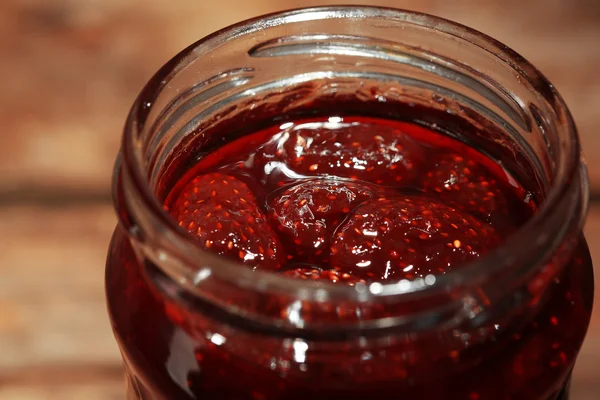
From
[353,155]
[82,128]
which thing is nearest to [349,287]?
[353,155]

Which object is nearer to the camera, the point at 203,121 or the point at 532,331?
the point at 532,331

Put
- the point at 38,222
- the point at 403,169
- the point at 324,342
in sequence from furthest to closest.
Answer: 1. the point at 38,222
2. the point at 403,169
3. the point at 324,342

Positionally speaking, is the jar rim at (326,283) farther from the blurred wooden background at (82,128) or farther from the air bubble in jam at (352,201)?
the blurred wooden background at (82,128)

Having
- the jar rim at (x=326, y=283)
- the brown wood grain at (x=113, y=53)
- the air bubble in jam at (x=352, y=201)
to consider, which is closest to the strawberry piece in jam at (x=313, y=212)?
the air bubble in jam at (x=352, y=201)

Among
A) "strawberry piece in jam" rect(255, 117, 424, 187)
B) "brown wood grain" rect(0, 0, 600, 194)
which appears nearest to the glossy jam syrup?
"strawberry piece in jam" rect(255, 117, 424, 187)

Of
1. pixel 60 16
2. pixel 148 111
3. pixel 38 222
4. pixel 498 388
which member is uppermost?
pixel 60 16

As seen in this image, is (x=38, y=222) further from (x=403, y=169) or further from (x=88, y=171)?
(x=403, y=169)

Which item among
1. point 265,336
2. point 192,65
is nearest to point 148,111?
point 192,65

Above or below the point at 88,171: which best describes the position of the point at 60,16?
above
